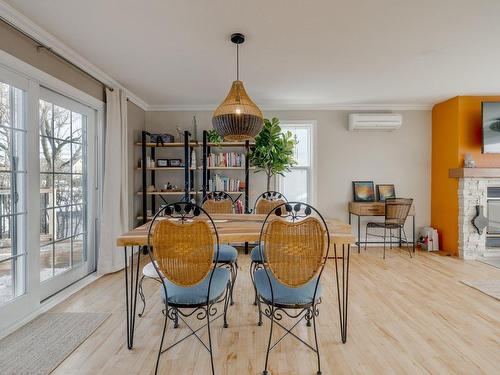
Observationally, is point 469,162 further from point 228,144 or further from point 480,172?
point 228,144

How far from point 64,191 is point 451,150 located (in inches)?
212

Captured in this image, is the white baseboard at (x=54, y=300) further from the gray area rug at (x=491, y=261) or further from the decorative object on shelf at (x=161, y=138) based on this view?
the gray area rug at (x=491, y=261)

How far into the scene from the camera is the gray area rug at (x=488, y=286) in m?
2.77

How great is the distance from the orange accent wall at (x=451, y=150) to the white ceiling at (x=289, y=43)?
1.05 ft

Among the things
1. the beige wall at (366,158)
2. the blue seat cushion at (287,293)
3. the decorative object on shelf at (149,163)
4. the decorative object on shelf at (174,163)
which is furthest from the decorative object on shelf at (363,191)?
the decorative object on shelf at (149,163)

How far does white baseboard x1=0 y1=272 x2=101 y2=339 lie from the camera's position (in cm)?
211

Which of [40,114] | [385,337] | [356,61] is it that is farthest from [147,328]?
[356,61]

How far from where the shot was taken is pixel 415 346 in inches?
75.5

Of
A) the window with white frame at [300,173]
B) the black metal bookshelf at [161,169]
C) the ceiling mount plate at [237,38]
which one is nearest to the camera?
the ceiling mount plate at [237,38]

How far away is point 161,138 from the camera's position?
14.3ft

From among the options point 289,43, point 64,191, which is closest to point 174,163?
point 64,191

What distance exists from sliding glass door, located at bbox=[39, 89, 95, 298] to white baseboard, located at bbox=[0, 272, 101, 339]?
0.07m

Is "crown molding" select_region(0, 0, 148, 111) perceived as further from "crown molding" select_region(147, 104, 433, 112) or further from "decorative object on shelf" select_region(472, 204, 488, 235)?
"decorative object on shelf" select_region(472, 204, 488, 235)

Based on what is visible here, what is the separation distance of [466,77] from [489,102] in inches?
34.5
